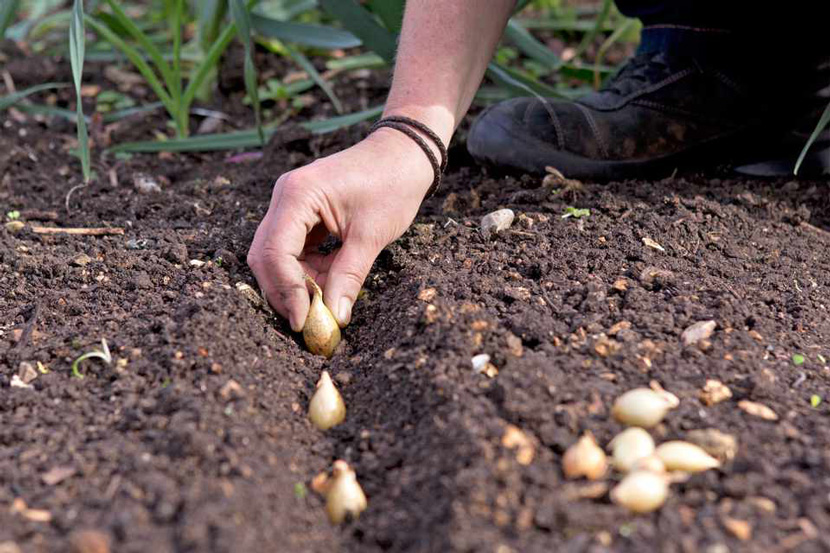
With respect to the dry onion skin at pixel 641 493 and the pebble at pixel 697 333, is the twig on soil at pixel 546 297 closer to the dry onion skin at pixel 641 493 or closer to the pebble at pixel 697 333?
the pebble at pixel 697 333

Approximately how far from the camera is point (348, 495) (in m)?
0.86

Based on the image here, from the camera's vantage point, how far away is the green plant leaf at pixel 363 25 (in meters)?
1.77

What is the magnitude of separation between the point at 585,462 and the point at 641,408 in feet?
0.37

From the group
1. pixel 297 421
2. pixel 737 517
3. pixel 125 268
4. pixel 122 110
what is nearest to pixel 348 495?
pixel 297 421

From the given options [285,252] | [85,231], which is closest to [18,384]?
[285,252]

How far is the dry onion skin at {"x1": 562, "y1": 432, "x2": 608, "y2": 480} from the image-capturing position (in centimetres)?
83

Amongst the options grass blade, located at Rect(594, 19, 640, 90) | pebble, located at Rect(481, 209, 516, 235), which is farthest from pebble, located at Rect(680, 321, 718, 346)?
grass blade, located at Rect(594, 19, 640, 90)

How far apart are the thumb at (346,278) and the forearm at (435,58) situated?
270 mm

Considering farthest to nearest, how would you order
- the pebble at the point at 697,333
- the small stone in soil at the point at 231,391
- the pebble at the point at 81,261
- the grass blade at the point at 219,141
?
the grass blade at the point at 219,141
the pebble at the point at 81,261
the pebble at the point at 697,333
the small stone in soil at the point at 231,391

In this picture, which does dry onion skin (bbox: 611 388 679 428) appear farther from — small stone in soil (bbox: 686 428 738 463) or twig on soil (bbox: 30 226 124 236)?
twig on soil (bbox: 30 226 124 236)

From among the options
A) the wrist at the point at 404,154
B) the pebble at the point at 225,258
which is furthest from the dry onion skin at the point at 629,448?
the pebble at the point at 225,258

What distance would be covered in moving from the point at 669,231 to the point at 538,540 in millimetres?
744

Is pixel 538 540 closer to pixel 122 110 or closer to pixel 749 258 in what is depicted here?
pixel 749 258

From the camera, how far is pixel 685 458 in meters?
0.85
